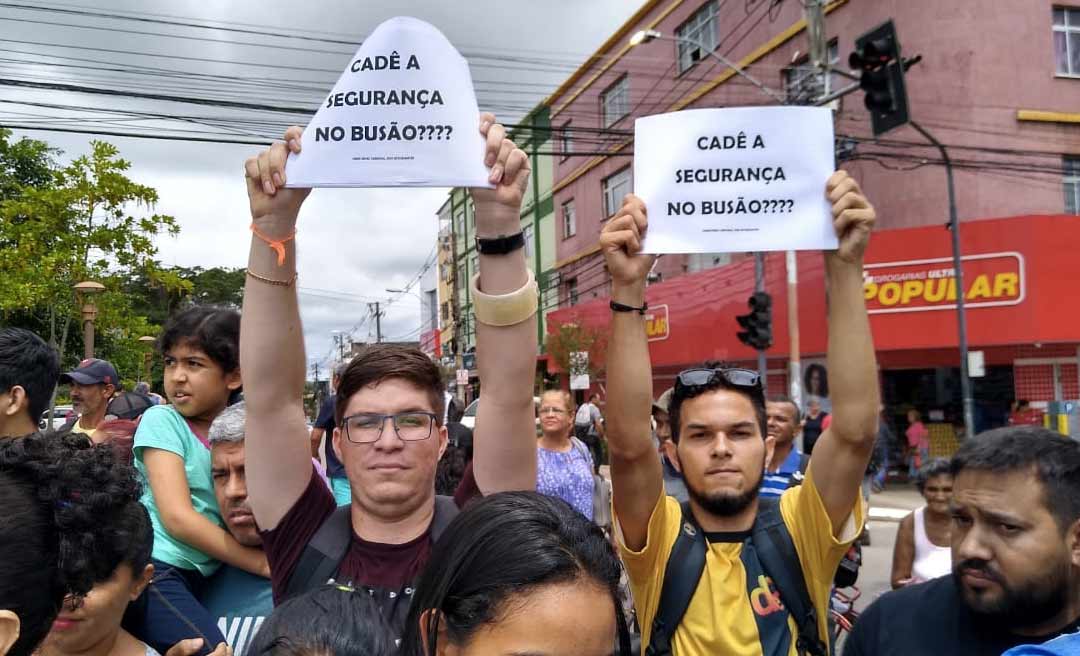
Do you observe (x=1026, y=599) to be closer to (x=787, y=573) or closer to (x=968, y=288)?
(x=787, y=573)

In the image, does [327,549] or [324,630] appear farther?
[327,549]

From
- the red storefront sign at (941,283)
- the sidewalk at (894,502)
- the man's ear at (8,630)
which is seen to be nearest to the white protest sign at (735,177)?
the man's ear at (8,630)

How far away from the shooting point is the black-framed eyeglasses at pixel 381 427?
2029 millimetres

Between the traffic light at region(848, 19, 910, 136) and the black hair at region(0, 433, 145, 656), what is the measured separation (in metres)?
8.15

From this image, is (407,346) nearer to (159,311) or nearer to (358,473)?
(358,473)

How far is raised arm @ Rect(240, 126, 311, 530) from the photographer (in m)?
1.99

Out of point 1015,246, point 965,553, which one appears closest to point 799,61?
point 1015,246

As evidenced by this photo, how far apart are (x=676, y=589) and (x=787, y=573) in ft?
1.06

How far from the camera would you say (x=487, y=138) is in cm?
208

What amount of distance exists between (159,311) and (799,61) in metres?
29.2

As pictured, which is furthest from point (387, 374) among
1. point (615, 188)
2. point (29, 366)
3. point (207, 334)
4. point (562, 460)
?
point (615, 188)

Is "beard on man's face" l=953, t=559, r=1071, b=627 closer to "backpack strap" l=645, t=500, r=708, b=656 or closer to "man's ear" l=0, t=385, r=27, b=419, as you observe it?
"backpack strap" l=645, t=500, r=708, b=656

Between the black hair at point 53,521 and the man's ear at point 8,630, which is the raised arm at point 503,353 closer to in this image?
the black hair at point 53,521

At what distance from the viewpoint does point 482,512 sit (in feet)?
4.41
